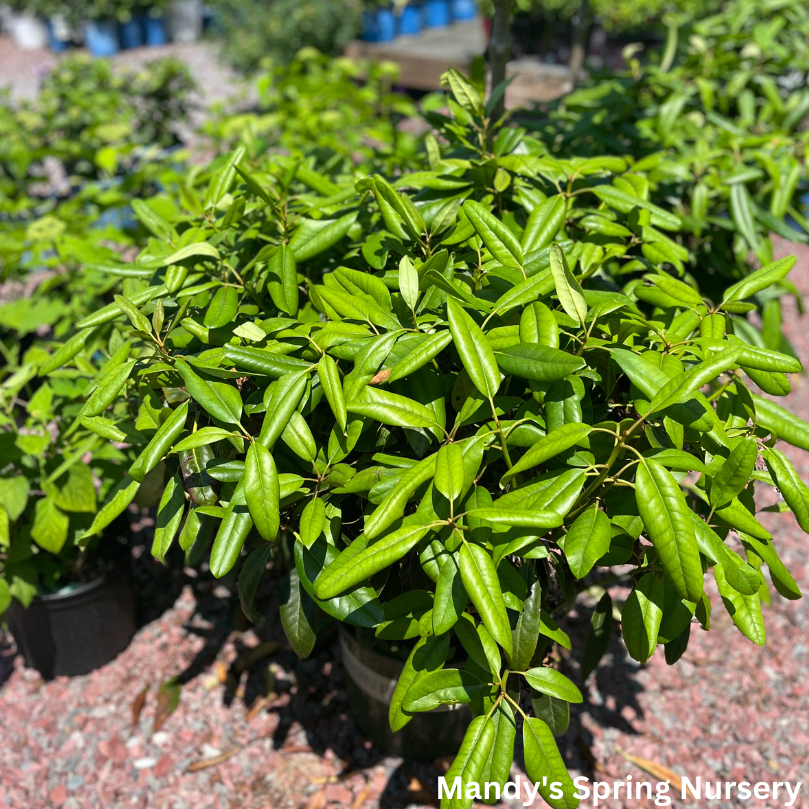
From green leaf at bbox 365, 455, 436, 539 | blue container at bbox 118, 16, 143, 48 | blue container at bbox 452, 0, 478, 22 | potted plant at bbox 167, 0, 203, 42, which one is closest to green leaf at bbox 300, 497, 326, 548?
green leaf at bbox 365, 455, 436, 539

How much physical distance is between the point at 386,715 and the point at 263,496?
1.04 meters

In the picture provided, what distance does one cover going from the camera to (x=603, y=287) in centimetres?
142

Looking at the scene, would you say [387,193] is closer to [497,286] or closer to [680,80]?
[497,286]

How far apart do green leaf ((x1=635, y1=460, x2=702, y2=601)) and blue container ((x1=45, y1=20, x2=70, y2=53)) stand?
12998 mm

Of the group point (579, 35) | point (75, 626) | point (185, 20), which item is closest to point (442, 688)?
point (75, 626)

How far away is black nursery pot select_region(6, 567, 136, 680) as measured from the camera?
6.82 feet

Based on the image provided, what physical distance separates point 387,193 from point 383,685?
116 centimetres

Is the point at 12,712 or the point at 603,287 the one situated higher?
the point at 603,287

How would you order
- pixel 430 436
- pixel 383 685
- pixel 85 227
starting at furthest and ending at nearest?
pixel 85 227, pixel 383 685, pixel 430 436

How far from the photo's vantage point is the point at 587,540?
98 cm

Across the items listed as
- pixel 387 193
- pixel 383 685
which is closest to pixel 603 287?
pixel 387 193

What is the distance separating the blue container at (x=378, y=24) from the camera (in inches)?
354

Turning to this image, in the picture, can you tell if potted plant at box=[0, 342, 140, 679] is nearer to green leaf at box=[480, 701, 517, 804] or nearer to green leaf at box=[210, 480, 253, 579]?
green leaf at box=[210, 480, 253, 579]

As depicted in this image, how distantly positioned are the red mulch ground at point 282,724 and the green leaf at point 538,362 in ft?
4.53
